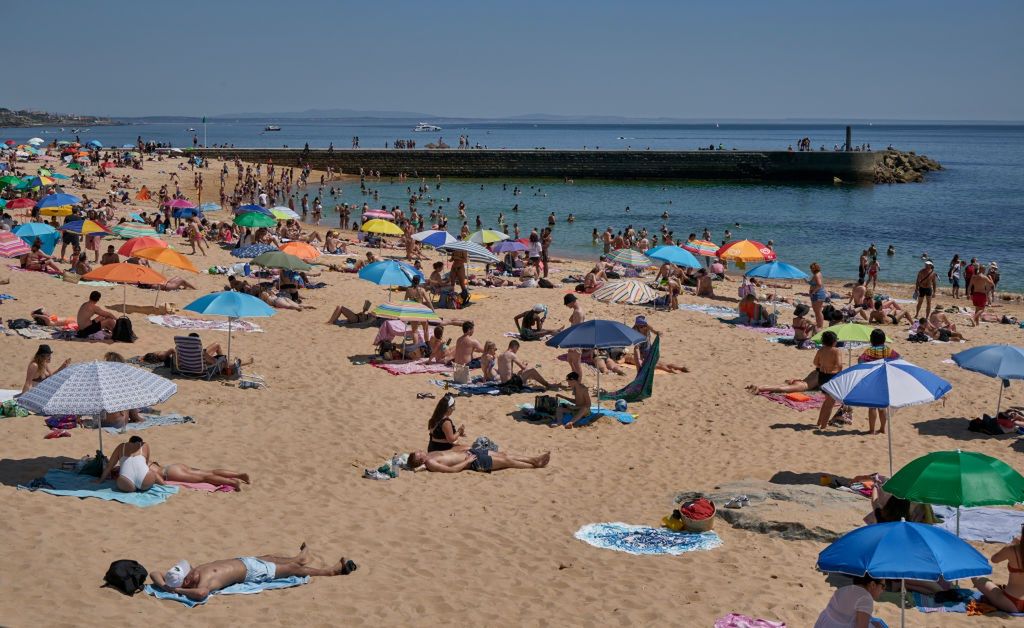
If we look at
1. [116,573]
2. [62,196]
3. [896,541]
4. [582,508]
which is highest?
[62,196]

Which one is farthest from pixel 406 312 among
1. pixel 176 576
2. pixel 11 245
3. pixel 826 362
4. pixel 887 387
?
pixel 11 245

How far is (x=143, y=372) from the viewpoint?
8773 mm

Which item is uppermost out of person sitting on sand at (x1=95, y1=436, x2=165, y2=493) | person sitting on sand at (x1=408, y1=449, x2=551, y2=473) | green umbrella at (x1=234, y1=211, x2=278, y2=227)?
green umbrella at (x1=234, y1=211, x2=278, y2=227)

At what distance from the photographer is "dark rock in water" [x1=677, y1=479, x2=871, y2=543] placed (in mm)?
8266

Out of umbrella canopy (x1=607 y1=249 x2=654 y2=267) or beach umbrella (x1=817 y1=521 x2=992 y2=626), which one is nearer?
beach umbrella (x1=817 y1=521 x2=992 y2=626)

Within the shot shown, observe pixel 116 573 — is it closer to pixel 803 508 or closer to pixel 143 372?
pixel 143 372

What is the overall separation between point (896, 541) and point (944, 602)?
178cm

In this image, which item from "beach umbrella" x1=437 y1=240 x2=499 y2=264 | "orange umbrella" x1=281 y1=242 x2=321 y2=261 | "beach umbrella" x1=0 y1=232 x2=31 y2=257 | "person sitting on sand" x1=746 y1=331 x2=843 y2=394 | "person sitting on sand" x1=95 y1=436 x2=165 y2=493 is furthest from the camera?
"beach umbrella" x1=437 y1=240 x2=499 y2=264

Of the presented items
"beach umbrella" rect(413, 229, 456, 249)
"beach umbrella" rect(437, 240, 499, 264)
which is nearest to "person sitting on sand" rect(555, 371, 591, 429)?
"beach umbrella" rect(437, 240, 499, 264)

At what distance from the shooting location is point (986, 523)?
27.8ft

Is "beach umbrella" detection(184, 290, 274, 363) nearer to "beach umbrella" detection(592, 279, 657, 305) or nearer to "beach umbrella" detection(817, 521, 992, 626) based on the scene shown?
"beach umbrella" detection(592, 279, 657, 305)

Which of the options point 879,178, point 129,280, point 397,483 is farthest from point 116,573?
point 879,178

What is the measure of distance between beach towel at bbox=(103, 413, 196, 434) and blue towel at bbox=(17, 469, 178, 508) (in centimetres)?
151

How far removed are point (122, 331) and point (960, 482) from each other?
11.4 metres
